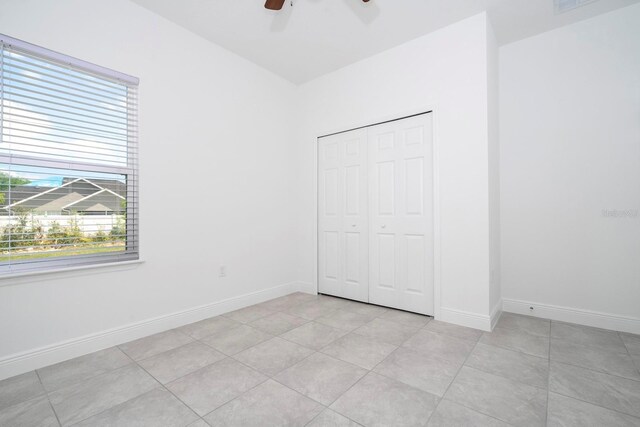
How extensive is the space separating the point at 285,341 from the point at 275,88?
3176mm

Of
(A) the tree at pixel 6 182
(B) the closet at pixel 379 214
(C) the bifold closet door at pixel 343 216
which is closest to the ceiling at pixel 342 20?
(B) the closet at pixel 379 214

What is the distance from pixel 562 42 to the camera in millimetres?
2900

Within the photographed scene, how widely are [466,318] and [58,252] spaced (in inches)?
140

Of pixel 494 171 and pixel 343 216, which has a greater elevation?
pixel 494 171

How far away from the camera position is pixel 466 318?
2.76 m

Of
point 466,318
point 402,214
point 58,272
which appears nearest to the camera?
point 58,272

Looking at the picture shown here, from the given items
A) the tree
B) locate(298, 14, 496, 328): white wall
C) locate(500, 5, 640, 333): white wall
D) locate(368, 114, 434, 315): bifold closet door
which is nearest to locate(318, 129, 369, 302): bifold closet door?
locate(368, 114, 434, 315): bifold closet door

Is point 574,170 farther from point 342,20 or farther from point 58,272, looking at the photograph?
point 58,272

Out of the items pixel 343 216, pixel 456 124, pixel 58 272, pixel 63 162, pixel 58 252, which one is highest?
pixel 456 124

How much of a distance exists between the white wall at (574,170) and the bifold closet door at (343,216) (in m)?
1.60

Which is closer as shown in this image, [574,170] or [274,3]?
[274,3]

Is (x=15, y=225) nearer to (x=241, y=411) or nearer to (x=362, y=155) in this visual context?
(x=241, y=411)

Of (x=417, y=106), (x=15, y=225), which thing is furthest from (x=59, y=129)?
(x=417, y=106)

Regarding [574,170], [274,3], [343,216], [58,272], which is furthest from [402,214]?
[58,272]
